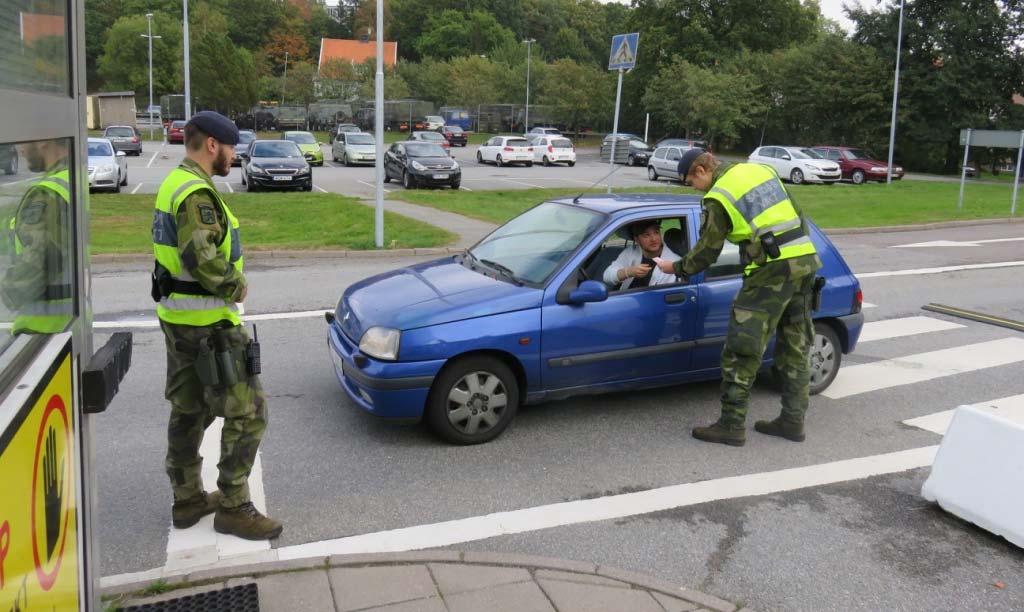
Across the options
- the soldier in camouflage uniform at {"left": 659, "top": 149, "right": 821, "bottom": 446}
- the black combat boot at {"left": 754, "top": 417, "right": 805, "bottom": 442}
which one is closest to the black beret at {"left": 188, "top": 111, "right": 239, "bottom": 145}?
the soldier in camouflage uniform at {"left": 659, "top": 149, "right": 821, "bottom": 446}

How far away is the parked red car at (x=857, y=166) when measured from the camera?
38.0m

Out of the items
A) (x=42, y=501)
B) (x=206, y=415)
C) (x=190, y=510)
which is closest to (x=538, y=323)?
(x=206, y=415)

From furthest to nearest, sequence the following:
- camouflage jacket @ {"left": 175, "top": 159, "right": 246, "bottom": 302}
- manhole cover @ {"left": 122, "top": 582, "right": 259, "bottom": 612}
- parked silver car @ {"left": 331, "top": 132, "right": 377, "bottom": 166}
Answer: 1. parked silver car @ {"left": 331, "top": 132, "right": 377, "bottom": 166}
2. camouflage jacket @ {"left": 175, "top": 159, "right": 246, "bottom": 302}
3. manhole cover @ {"left": 122, "top": 582, "right": 259, "bottom": 612}

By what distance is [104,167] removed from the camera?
885 inches

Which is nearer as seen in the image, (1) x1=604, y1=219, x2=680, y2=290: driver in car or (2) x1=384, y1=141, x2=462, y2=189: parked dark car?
(1) x1=604, y1=219, x2=680, y2=290: driver in car

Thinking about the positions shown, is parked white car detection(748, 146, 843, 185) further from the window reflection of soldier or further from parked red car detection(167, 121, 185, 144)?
parked red car detection(167, 121, 185, 144)

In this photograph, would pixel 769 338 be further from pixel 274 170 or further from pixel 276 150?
pixel 276 150

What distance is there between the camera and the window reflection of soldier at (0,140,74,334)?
204cm

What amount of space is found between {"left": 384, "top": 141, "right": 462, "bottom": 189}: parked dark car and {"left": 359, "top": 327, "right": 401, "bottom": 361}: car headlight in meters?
21.8

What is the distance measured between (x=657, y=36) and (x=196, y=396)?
6344 cm

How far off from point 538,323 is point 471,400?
2.13 ft

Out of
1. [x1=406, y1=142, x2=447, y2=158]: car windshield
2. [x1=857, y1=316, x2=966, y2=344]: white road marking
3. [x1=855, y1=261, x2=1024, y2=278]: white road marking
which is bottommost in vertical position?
[x1=857, y1=316, x2=966, y2=344]: white road marking

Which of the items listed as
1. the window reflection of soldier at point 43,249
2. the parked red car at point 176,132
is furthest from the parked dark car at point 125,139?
the window reflection of soldier at point 43,249

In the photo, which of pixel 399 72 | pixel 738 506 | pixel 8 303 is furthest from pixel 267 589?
pixel 399 72
